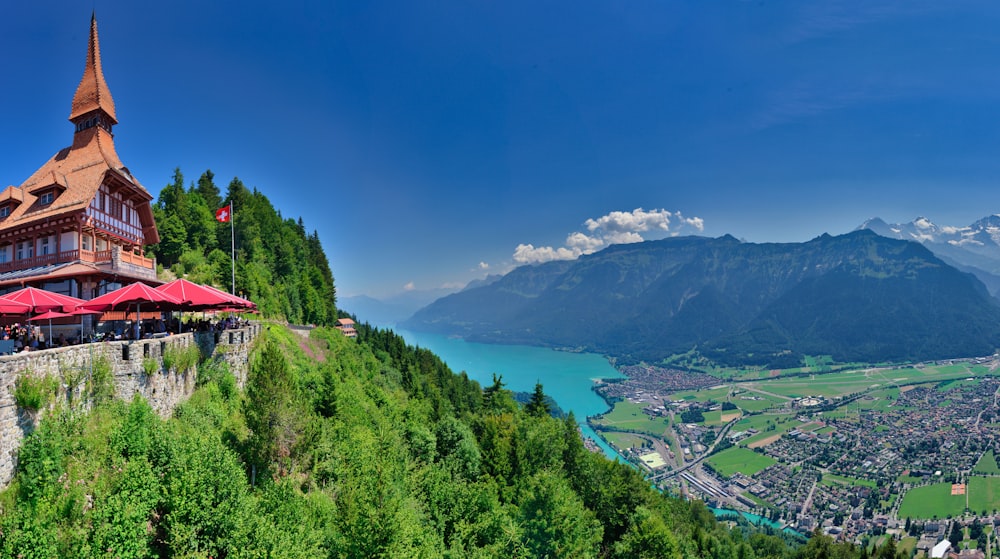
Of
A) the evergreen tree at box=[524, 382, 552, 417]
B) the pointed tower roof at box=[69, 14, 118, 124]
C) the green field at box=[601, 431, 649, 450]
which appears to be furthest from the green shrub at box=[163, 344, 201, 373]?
the green field at box=[601, 431, 649, 450]

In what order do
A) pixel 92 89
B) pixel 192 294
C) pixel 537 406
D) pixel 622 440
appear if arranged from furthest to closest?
pixel 622 440
pixel 537 406
pixel 92 89
pixel 192 294

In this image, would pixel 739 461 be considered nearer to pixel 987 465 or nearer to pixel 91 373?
pixel 987 465

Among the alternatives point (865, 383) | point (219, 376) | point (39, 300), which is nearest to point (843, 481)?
point (865, 383)

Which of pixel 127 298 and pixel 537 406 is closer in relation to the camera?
pixel 127 298

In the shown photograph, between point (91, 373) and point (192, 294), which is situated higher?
point (192, 294)

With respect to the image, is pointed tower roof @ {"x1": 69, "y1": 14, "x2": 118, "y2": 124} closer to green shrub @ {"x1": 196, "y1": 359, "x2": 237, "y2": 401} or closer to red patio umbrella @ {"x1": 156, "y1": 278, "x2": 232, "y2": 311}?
red patio umbrella @ {"x1": 156, "y1": 278, "x2": 232, "y2": 311}
